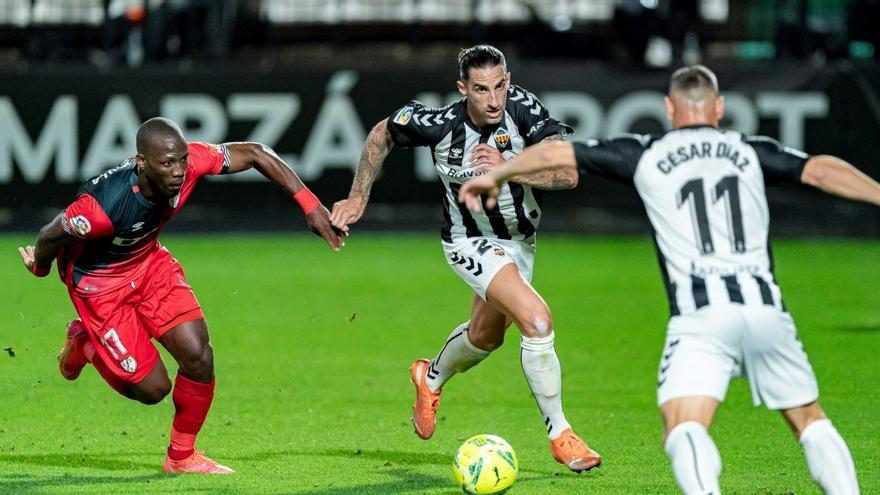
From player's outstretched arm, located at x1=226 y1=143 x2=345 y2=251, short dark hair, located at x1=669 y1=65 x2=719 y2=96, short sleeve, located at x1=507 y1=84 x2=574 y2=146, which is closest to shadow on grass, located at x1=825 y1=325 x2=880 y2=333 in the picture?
short sleeve, located at x1=507 y1=84 x2=574 y2=146

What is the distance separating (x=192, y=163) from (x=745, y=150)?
320 centimetres

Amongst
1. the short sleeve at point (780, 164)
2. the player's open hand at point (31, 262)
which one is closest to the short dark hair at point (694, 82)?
the short sleeve at point (780, 164)

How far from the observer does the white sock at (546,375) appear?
730cm

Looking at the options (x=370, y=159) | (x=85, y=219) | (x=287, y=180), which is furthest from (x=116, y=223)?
(x=370, y=159)

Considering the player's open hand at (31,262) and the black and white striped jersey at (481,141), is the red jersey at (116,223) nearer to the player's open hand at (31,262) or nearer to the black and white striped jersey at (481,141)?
the player's open hand at (31,262)

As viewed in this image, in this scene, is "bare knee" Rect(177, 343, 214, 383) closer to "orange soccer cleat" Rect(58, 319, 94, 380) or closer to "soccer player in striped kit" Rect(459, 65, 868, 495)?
"orange soccer cleat" Rect(58, 319, 94, 380)

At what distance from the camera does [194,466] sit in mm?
7324

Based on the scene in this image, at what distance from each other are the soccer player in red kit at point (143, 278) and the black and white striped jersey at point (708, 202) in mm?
2522

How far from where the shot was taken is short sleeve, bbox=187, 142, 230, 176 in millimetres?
7508

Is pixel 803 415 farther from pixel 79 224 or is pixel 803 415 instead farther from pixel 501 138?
pixel 79 224

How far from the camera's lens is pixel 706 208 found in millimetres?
5410

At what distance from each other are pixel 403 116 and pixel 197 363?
1830 millimetres

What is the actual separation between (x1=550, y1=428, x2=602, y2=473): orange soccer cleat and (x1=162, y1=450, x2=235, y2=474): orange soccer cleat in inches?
66.2

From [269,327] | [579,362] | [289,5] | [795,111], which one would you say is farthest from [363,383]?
[289,5]
